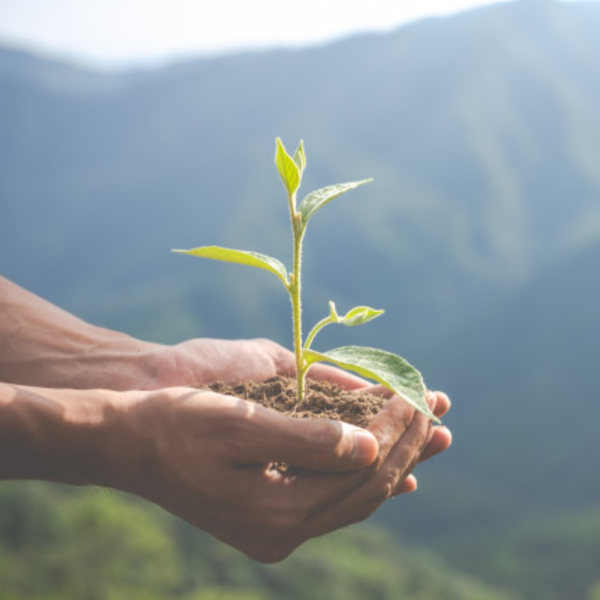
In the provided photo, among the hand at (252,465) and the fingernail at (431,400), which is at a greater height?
the fingernail at (431,400)

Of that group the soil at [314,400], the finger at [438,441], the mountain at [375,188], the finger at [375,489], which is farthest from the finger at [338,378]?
the mountain at [375,188]

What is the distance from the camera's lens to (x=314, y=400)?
3.26 metres

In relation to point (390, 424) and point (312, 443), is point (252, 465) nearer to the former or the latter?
point (312, 443)

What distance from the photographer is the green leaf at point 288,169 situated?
114 inches

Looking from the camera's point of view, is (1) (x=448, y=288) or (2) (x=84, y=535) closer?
(2) (x=84, y=535)

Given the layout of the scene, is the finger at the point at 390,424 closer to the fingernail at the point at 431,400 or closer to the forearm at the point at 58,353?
the fingernail at the point at 431,400

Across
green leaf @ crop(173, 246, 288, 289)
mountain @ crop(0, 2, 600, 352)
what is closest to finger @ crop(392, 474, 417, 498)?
green leaf @ crop(173, 246, 288, 289)

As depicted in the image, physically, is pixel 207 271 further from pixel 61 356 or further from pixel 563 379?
pixel 61 356

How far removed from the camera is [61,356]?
12.6 ft

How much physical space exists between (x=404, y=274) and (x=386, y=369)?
483ft

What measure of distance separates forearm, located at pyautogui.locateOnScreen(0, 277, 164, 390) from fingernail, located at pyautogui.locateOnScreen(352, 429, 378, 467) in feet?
5.23

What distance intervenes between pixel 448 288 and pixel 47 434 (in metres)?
148

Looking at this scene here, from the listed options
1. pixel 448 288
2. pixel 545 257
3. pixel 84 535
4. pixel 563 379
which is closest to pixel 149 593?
pixel 84 535

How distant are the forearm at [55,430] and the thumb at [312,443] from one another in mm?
585
